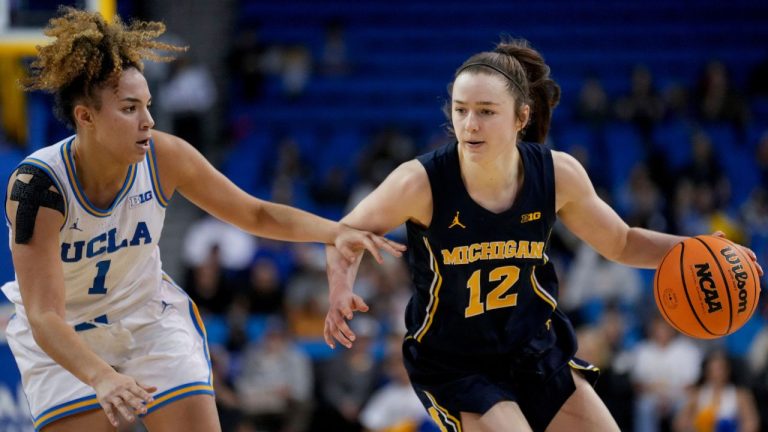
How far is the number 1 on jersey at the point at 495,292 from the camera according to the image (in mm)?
4129

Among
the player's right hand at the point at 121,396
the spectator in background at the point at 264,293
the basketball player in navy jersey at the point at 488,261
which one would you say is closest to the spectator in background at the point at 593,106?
the spectator in background at the point at 264,293

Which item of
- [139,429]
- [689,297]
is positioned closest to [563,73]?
[139,429]

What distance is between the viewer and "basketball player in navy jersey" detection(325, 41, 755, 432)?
4.04 metres

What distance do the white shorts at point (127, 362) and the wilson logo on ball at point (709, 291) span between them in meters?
2.03

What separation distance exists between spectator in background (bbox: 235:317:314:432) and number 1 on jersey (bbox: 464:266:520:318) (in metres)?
4.81

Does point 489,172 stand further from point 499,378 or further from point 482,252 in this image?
point 499,378

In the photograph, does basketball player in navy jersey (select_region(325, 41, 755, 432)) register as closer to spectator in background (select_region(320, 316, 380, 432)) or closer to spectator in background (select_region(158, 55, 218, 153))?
spectator in background (select_region(320, 316, 380, 432))

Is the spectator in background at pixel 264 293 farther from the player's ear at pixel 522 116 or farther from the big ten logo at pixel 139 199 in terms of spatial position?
the player's ear at pixel 522 116

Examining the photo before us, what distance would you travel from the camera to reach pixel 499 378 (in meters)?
4.21

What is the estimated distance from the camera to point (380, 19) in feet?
51.2

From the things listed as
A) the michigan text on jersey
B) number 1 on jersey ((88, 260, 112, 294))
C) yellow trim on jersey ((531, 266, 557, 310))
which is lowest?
yellow trim on jersey ((531, 266, 557, 310))

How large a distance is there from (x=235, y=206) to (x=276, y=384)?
15.9 ft

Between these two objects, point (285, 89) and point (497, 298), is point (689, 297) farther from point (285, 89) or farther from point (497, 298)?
point (285, 89)

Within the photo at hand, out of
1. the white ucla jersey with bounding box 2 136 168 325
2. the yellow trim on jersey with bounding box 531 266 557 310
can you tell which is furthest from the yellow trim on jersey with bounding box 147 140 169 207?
the yellow trim on jersey with bounding box 531 266 557 310
